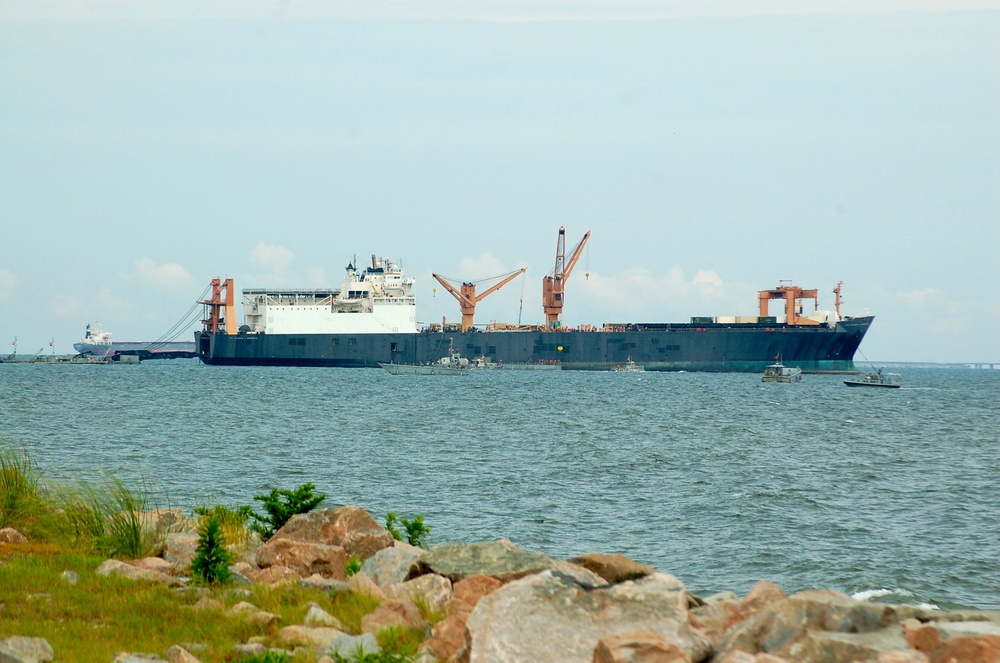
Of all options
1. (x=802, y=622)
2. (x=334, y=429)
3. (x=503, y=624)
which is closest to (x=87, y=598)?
(x=503, y=624)

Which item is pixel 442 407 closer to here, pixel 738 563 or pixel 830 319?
pixel 738 563

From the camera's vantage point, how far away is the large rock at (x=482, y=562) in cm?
709

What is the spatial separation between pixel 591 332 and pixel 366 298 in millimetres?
19722

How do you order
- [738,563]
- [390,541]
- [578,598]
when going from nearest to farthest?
1. [578,598]
2. [390,541]
3. [738,563]

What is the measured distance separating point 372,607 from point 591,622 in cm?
183

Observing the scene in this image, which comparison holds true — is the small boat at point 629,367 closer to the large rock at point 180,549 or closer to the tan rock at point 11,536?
the tan rock at point 11,536

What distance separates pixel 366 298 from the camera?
8806cm

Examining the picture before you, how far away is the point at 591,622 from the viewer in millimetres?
5137

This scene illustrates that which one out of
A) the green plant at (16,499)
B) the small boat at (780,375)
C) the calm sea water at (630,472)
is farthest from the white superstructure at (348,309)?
the green plant at (16,499)

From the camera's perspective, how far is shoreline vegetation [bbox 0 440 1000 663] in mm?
4824

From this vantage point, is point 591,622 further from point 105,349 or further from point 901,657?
point 105,349

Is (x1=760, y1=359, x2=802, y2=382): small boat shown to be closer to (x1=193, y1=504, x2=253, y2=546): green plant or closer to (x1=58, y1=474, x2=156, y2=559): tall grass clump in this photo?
(x1=193, y1=504, x2=253, y2=546): green plant

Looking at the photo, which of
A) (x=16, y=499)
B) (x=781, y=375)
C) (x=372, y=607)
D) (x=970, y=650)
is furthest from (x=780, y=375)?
(x=970, y=650)

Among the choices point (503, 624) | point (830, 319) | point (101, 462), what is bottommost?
point (101, 462)
